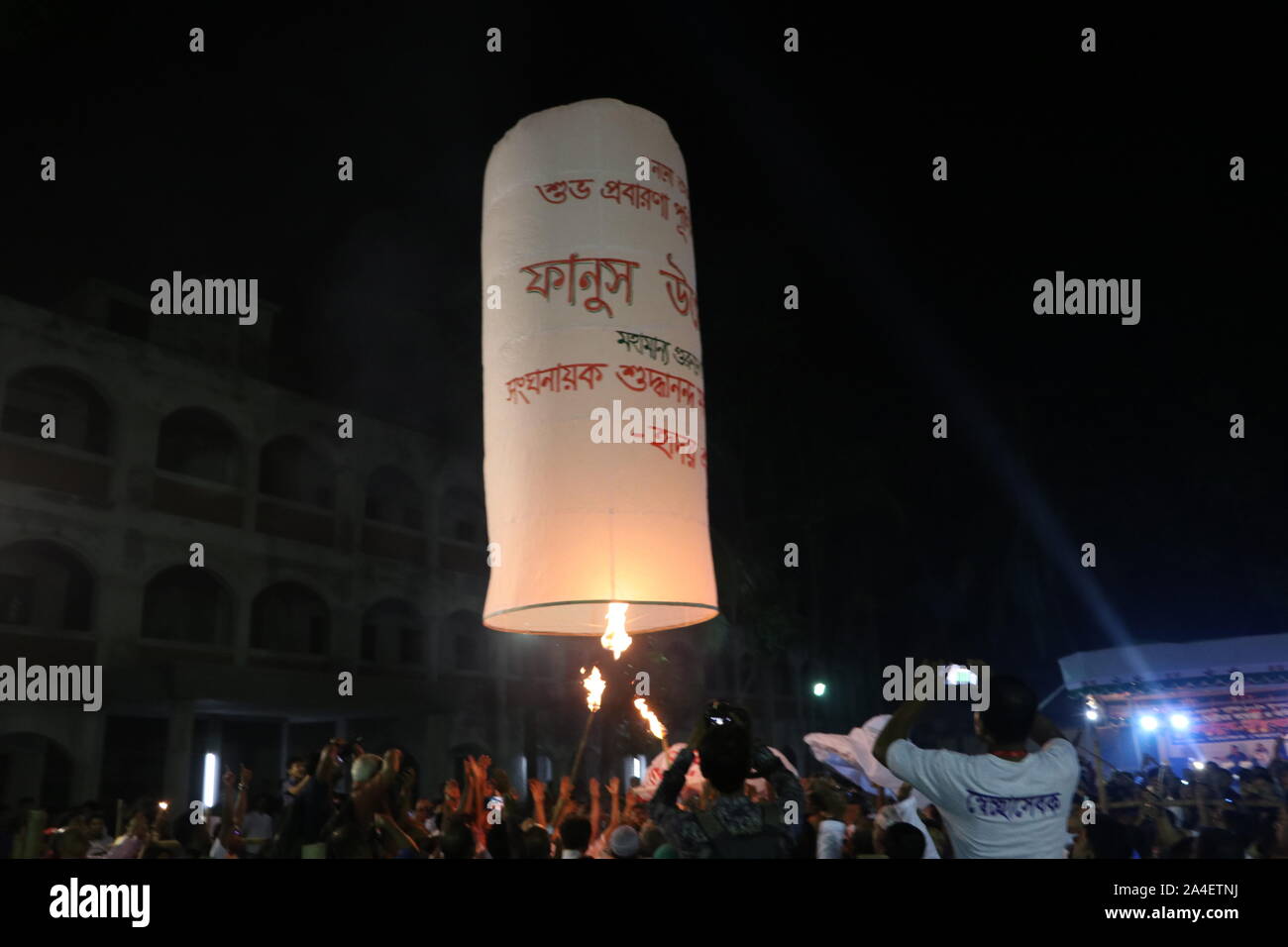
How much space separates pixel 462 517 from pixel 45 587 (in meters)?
10.4

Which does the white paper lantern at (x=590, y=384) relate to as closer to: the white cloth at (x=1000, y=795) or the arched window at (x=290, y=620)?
the white cloth at (x=1000, y=795)

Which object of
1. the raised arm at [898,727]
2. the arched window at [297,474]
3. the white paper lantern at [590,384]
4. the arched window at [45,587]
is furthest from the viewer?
the arched window at [297,474]

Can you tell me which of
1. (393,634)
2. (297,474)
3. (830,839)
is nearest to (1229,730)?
(393,634)

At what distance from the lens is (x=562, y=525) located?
6.01 m

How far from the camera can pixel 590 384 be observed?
620 cm

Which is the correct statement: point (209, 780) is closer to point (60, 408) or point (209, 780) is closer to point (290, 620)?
point (290, 620)

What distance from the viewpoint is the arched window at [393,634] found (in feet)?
81.0

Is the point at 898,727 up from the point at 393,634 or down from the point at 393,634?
up

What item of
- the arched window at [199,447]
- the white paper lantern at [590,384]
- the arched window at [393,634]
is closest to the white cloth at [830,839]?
the white paper lantern at [590,384]

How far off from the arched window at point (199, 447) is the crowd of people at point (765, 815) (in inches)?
520
